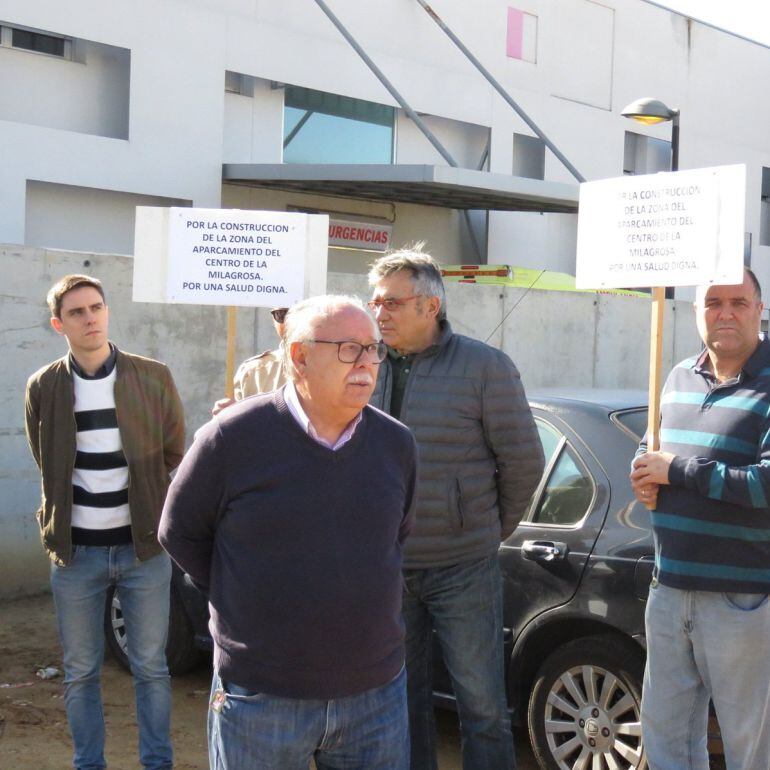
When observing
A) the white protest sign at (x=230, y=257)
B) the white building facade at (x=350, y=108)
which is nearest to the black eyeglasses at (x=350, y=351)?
the white protest sign at (x=230, y=257)

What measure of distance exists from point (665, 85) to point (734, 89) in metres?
2.34

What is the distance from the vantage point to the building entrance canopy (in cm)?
1442

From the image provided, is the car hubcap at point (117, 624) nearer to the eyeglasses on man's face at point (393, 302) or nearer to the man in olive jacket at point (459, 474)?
the man in olive jacket at point (459, 474)

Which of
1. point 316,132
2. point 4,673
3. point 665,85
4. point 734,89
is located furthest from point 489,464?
point 734,89

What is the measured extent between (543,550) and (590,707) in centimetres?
63

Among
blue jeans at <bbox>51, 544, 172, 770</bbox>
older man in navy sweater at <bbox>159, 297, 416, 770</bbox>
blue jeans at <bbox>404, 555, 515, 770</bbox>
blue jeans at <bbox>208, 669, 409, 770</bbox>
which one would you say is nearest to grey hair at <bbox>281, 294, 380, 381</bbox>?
older man in navy sweater at <bbox>159, 297, 416, 770</bbox>

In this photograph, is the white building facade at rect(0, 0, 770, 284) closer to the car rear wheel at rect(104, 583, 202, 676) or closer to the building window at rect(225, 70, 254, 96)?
the building window at rect(225, 70, 254, 96)

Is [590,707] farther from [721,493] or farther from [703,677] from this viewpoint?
[721,493]

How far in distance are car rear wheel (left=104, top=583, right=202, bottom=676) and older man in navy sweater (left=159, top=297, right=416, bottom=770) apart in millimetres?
3215

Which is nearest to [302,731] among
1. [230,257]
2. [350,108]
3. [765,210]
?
[230,257]

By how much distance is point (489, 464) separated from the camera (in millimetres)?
4074

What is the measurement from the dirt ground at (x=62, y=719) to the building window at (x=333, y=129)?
10839 millimetres

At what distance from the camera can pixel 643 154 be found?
70.1 ft

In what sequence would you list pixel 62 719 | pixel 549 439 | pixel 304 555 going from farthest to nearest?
pixel 62 719
pixel 549 439
pixel 304 555
